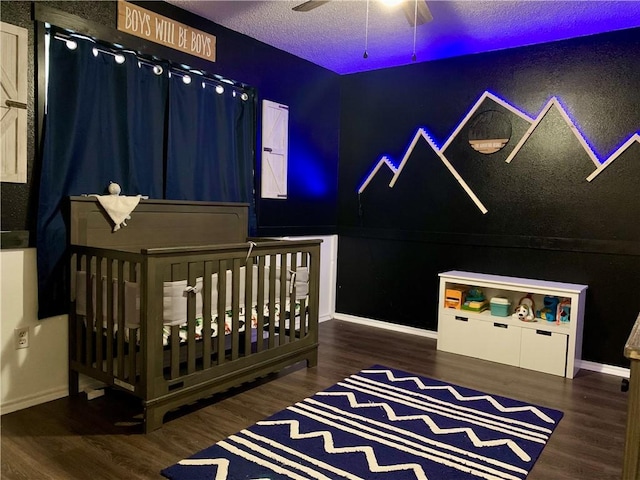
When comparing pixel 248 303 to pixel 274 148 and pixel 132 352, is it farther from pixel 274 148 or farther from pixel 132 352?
pixel 274 148

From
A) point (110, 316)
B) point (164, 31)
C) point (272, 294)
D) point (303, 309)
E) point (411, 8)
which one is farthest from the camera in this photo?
point (303, 309)

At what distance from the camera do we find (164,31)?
293cm

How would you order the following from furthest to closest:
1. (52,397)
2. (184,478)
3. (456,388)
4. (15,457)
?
1. (456,388)
2. (52,397)
3. (15,457)
4. (184,478)

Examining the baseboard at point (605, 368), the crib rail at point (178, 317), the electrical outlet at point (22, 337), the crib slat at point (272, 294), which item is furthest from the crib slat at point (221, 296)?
the baseboard at point (605, 368)

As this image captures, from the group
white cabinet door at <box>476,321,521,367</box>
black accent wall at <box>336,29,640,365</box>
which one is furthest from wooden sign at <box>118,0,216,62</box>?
white cabinet door at <box>476,321,521,367</box>

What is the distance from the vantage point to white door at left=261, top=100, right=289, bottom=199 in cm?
372

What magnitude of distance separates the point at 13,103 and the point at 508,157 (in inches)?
126

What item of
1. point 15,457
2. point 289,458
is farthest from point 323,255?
point 15,457

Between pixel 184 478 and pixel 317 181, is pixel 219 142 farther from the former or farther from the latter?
pixel 184 478

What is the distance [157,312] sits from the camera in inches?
85.2

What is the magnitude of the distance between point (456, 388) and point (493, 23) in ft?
7.73

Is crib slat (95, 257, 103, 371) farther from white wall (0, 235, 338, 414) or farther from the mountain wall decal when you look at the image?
the mountain wall decal

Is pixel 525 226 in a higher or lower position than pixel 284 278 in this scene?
higher

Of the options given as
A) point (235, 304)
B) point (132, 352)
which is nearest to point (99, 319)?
point (132, 352)
